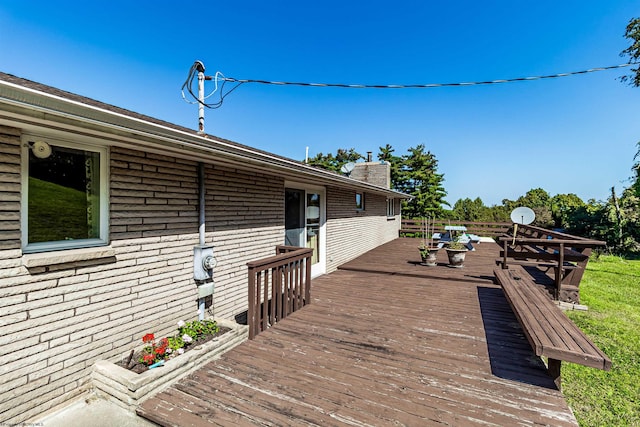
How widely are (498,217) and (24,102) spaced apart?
24157 mm

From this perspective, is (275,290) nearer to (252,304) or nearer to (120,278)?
(252,304)

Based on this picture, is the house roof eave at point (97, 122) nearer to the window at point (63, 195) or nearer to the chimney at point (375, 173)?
the window at point (63, 195)

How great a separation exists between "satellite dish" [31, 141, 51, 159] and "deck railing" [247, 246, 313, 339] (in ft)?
7.01

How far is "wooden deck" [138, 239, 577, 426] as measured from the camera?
2232 millimetres

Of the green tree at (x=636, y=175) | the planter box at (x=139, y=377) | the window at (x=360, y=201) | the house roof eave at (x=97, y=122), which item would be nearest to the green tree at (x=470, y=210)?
the green tree at (x=636, y=175)

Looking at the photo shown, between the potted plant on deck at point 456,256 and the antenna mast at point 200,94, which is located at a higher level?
the antenna mast at point 200,94

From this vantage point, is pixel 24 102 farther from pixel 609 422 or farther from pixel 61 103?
pixel 609 422

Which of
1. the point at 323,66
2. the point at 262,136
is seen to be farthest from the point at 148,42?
the point at 262,136

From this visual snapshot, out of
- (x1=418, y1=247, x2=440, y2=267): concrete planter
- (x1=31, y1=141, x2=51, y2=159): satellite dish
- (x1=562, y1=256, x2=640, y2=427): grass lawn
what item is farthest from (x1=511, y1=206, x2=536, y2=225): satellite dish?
(x1=31, y1=141, x2=51, y2=159): satellite dish

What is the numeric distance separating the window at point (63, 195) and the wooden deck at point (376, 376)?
1.66m

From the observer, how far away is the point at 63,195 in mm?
2520

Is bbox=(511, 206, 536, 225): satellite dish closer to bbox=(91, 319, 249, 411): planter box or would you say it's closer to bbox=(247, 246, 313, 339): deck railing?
bbox=(247, 246, 313, 339): deck railing

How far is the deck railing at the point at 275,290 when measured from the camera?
353 centimetres

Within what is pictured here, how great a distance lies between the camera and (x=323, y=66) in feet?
50.0
